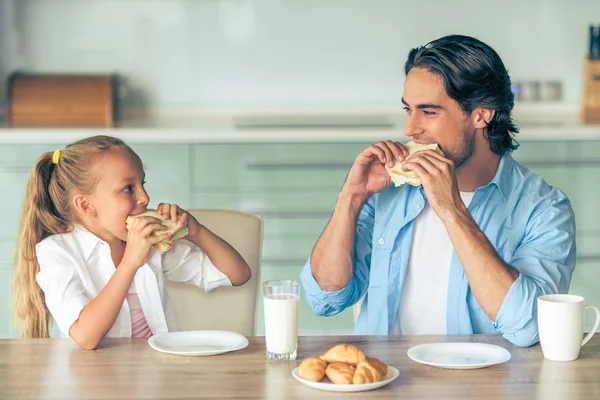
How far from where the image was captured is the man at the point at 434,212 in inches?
73.5

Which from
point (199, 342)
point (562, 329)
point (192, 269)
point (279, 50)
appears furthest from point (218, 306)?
point (279, 50)

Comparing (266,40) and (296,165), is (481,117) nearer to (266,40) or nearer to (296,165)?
(296,165)

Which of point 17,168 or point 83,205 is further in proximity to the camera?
point 17,168

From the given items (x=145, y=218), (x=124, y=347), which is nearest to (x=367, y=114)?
(x=145, y=218)

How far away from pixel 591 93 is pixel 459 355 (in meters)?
2.60

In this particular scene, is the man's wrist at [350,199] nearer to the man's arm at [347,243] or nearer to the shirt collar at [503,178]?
the man's arm at [347,243]

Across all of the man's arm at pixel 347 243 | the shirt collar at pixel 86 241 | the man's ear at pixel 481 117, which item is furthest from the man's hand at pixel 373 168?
the shirt collar at pixel 86 241

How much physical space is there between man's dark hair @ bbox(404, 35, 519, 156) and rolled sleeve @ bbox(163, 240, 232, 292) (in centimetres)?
64

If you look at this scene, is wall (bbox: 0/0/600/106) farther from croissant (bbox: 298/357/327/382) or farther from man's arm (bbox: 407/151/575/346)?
croissant (bbox: 298/357/327/382)

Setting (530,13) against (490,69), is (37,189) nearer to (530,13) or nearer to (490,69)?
(490,69)

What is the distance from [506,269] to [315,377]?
51 cm

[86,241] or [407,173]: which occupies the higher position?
[407,173]

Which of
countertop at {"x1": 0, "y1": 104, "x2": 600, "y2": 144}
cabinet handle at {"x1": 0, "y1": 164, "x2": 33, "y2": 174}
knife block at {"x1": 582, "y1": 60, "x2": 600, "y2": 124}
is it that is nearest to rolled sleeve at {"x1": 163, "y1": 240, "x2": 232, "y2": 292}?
countertop at {"x1": 0, "y1": 104, "x2": 600, "y2": 144}

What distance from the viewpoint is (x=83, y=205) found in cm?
197
